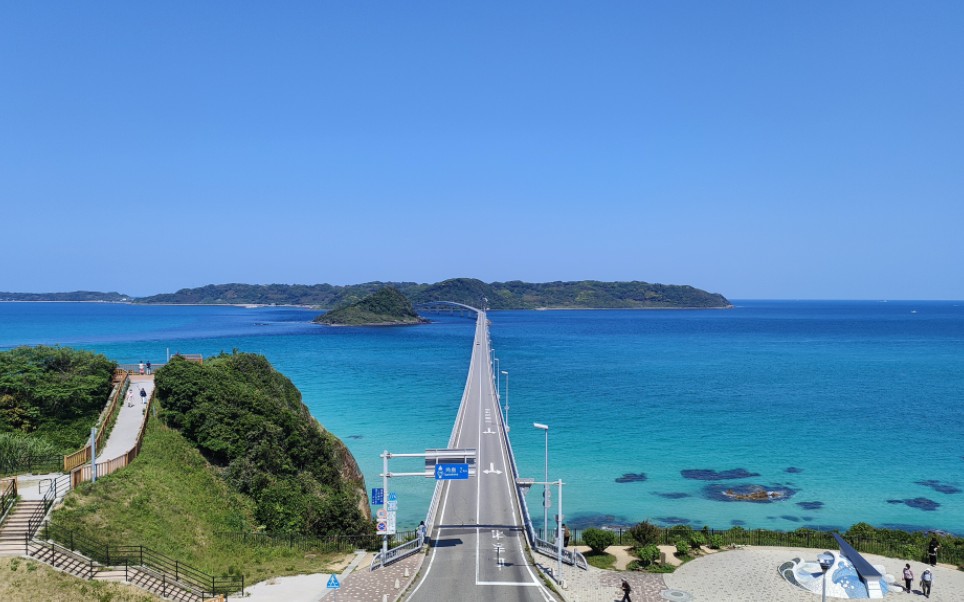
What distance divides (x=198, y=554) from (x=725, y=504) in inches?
1259

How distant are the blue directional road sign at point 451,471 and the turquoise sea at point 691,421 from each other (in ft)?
37.0

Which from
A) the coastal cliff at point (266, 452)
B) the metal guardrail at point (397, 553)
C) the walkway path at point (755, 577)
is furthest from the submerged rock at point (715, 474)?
the metal guardrail at point (397, 553)

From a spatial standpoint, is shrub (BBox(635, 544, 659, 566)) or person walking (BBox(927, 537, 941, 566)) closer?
shrub (BBox(635, 544, 659, 566))

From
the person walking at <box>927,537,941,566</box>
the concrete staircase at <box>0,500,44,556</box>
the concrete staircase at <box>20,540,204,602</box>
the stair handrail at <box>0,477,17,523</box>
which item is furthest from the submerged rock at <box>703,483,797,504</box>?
the stair handrail at <box>0,477,17,523</box>

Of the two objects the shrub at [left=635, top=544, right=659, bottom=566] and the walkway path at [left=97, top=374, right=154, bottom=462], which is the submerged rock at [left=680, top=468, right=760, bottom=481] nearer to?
the shrub at [left=635, top=544, right=659, bottom=566]

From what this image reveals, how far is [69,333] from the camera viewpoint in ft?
562

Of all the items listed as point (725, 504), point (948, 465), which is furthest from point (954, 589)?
point (948, 465)

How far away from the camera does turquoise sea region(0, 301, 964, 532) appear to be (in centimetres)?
4065

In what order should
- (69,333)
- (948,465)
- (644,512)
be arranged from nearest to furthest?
(644,512) → (948,465) → (69,333)

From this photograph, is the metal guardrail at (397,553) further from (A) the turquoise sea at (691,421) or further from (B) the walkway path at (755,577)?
(A) the turquoise sea at (691,421)

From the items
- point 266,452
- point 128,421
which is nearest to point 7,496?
point 266,452

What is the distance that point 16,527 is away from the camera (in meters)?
19.6

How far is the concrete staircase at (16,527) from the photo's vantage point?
18.5 metres

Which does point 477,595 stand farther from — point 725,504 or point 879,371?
point 879,371
